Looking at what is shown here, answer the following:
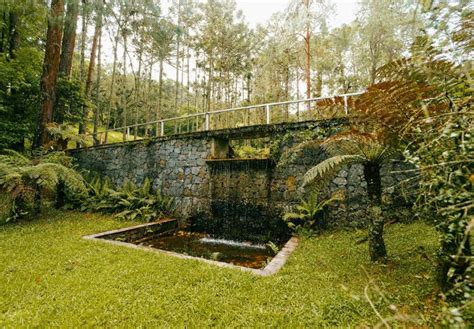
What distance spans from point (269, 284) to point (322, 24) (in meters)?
10.3

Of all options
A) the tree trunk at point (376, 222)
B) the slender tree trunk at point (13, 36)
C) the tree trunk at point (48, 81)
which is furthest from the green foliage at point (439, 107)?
the slender tree trunk at point (13, 36)

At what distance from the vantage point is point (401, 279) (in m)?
2.46

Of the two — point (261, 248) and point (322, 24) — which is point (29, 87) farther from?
point (322, 24)

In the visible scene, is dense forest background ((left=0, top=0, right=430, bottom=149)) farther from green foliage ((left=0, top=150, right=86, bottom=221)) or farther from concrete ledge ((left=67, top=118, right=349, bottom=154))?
concrete ledge ((left=67, top=118, right=349, bottom=154))

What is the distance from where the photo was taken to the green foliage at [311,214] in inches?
192

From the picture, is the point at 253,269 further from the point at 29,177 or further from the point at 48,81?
the point at 48,81

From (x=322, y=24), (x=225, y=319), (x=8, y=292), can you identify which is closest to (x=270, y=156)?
(x=225, y=319)

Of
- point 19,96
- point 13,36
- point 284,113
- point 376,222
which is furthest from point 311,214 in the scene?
point 13,36

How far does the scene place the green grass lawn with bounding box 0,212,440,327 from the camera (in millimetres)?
1968

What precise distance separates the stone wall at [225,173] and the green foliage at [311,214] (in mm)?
215

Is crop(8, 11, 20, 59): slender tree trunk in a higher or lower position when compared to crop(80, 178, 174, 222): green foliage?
higher

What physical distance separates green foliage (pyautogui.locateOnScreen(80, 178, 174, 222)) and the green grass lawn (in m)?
2.63

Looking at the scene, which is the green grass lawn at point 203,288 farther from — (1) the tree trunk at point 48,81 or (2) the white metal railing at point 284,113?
(1) the tree trunk at point 48,81

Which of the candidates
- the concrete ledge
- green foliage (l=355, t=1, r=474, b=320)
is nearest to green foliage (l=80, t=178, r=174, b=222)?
the concrete ledge
